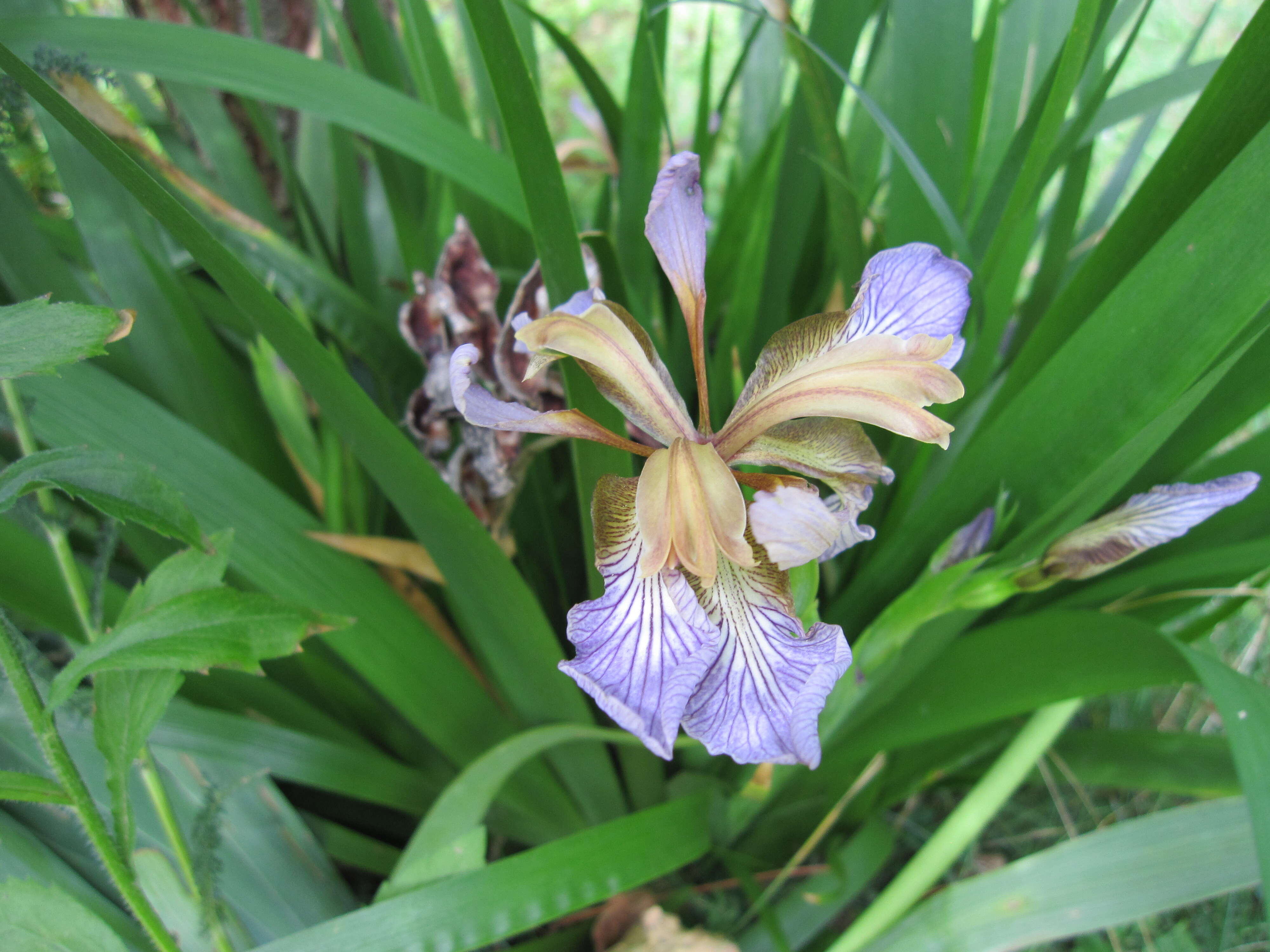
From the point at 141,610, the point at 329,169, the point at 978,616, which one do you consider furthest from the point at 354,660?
the point at 329,169

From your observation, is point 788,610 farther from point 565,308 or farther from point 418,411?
point 418,411

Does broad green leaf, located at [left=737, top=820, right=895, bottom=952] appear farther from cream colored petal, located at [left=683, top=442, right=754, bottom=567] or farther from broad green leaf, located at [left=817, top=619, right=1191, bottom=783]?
cream colored petal, located at [left=683, top=442, right=754, bottom=567]

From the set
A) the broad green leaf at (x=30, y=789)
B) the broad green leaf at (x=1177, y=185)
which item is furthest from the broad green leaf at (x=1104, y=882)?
the broad green leaf at (x=30, y=789)

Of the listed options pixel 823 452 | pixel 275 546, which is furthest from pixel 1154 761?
pixel 275 546

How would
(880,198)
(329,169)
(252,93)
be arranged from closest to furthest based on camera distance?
1. (252,93)
2. (329,169)
3. (880,198)

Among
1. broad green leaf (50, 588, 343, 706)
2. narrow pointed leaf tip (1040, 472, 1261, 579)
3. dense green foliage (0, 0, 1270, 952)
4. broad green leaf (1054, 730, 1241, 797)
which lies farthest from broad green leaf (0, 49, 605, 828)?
broad green leaf (1054, 730, 1241, 797)
